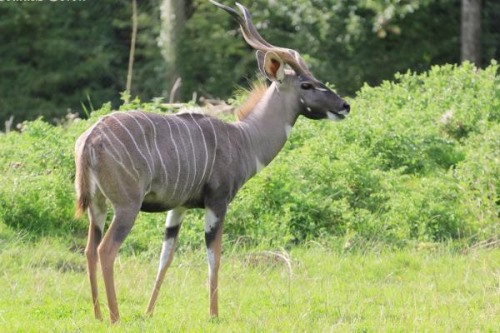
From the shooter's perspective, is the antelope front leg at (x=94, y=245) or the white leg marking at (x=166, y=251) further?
the white leg marking at (x=166, y=251)

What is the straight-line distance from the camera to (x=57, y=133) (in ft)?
32.2

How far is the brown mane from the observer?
7223 mm

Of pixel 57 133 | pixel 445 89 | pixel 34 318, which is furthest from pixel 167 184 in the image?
pixel 445 89

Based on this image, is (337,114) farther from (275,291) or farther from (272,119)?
(275,291)

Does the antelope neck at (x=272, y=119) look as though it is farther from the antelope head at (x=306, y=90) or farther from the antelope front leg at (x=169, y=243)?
the antelope front leg at (x=169, y=243)

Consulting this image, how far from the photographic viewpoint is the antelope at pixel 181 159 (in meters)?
6.07

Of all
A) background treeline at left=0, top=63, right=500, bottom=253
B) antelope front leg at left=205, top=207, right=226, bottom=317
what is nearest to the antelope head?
antelope front leg at left=205, top=207, right=226, bottom=317

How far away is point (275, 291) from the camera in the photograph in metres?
7.29

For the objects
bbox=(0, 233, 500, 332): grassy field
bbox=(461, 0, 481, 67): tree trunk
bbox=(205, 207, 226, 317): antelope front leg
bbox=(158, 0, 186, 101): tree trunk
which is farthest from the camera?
bbox=(158, 0, 186, 101): tree trunk

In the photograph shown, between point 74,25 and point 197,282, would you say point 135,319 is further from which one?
point 74,25

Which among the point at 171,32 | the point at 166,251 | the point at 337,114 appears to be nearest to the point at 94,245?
the point at 166,251

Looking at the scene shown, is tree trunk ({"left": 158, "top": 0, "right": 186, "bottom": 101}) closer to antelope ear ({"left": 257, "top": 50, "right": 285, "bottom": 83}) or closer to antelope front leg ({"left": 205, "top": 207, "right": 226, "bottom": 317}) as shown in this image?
antelope ear ({"left": 257, "top": 50, "right": 285, "bottom": 83})

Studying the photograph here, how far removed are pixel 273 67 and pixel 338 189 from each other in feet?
7.74

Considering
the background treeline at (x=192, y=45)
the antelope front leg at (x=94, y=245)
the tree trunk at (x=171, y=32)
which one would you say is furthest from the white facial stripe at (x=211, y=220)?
the tree trunk at (x=171, y=32)
